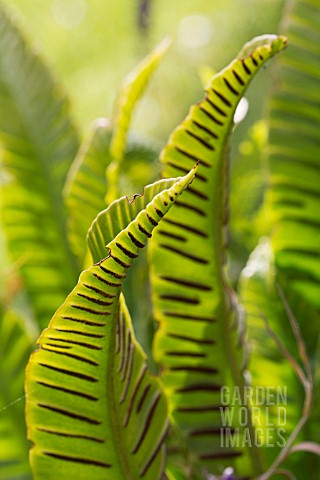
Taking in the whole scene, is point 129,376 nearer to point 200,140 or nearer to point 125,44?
point 200,140

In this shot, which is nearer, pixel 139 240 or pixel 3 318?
pixel 139 240

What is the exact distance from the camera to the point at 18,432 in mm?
522

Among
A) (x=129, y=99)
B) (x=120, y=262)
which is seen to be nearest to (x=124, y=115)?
(x=129, y=99)

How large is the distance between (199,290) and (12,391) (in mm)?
158

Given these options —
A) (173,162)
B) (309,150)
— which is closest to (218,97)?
(173,162)

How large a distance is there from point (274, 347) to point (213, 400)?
0.09m

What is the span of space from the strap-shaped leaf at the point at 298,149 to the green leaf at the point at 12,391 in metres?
0.20

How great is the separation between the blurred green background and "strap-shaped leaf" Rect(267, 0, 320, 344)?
2081mm

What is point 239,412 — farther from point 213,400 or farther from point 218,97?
point 218,97

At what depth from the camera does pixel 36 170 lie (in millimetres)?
647

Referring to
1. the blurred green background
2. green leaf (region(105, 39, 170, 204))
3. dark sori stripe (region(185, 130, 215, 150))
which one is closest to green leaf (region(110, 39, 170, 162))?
green leaf (region(105, 39, 170, 204))

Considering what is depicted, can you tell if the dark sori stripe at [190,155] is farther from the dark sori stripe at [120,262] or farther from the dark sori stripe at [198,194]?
the dark sori stripe at [120,262]

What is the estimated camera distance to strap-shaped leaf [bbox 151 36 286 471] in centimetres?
41

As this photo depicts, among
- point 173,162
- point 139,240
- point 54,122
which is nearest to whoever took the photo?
point 139,240
